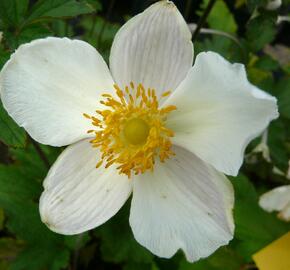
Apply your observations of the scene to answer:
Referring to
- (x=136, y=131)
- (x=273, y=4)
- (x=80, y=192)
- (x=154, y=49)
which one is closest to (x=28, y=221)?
(x=80, y=192)

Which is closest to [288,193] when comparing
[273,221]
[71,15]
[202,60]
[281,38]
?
[273,221]

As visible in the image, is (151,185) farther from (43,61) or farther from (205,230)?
(43,61)

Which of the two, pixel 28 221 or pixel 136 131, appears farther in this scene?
pixel 28 221

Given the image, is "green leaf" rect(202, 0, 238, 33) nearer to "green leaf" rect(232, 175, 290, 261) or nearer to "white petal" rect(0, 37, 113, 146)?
"green leaf" rect(232, 175, 290, 261)

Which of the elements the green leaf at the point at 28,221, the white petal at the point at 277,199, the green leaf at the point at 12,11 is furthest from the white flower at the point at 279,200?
the green leaf at the point at 12,11

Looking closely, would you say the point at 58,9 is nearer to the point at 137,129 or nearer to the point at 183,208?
the point at 137,129

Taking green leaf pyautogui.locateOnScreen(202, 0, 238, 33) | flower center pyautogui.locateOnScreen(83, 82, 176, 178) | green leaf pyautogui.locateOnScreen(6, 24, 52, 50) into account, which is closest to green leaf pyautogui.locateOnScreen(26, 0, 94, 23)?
green leaf pyautogui.locateOnScreen(6, 24, 52, 50)
